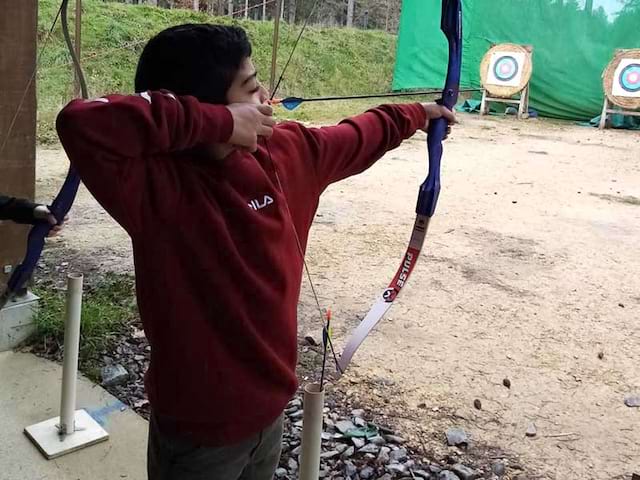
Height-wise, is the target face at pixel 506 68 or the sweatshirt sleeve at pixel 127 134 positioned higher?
the target face at pixel 506 68

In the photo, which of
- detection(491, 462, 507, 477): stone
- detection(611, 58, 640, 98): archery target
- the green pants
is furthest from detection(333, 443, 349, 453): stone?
detection(611, 58, 640, 98): archery target

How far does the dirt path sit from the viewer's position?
1858 mm

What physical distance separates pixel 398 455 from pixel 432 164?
2.32ft

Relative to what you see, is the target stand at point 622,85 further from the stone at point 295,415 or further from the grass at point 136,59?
the stone at point 295,415

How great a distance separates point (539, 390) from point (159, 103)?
1620 mm

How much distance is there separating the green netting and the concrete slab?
27.6ft

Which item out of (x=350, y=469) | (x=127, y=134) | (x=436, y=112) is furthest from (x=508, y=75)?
(x=127, y=134)

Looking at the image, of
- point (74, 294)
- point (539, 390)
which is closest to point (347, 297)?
point (539, 390)

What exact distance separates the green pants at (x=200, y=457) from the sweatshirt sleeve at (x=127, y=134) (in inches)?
11.5

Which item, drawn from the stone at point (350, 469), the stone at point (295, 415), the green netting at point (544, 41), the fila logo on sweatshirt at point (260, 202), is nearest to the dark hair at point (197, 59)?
the fila logo on sweatshirt at point (260, 202)

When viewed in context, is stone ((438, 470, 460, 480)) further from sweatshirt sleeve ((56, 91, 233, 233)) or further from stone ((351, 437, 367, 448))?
sweatshirt sleeve ((56, 91, 233, 233))

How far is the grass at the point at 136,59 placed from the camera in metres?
5.87

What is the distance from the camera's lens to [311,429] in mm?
952

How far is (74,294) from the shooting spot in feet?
4.94
